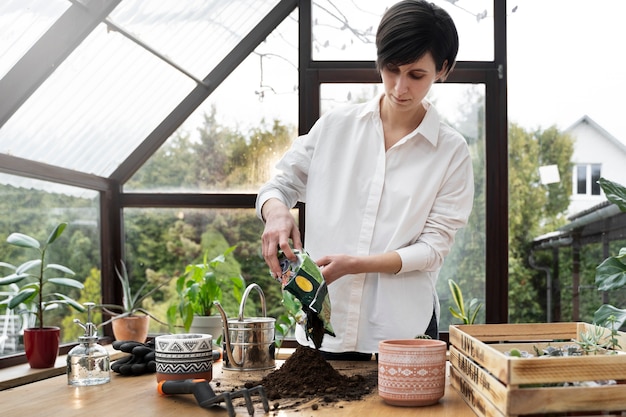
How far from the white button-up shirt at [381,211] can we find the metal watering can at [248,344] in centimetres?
24

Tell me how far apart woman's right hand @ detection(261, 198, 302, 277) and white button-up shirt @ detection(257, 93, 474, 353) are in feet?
0.52

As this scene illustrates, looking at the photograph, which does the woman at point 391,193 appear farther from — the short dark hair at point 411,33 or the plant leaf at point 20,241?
the plant leaf at point 20,241

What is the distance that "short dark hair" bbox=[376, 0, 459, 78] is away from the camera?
6.04ft

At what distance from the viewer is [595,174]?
4.48m

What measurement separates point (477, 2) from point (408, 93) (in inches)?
116

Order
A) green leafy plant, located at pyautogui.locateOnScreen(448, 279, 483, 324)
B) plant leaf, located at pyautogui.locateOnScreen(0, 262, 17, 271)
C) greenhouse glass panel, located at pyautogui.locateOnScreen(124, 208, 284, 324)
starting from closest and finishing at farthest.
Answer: plant leaf, located at pyautogui.locateOnScreen(0, 262, 17, 271)
green leafy plant, located at pyautogui.locateOnScreen(448, 279, 483, 324)
greenhouse glass panel, located at pyautogui.locateOnScreen(124, 208, 284, 324)

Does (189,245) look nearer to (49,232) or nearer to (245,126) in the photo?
(245,126)

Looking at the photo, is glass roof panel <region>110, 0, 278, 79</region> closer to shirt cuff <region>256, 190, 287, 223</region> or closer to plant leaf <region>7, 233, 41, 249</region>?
plant leaf <region>7, 233, 41, 249</region>

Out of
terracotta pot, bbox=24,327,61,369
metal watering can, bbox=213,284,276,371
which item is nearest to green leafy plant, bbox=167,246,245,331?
terracotta pot, bbox=24,327,61,369

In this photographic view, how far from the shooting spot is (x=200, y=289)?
13.6 ft

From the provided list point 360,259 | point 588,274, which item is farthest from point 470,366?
point 588,274

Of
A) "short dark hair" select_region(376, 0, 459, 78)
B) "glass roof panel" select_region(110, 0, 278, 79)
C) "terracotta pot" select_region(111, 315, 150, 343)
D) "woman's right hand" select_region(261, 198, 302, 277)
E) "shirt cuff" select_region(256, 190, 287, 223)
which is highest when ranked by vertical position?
"glass roof panel" select_region(110, 0, 278, 79)

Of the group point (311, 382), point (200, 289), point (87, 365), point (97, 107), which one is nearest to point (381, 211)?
point (311, 382)

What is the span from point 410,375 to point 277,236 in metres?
0.54
